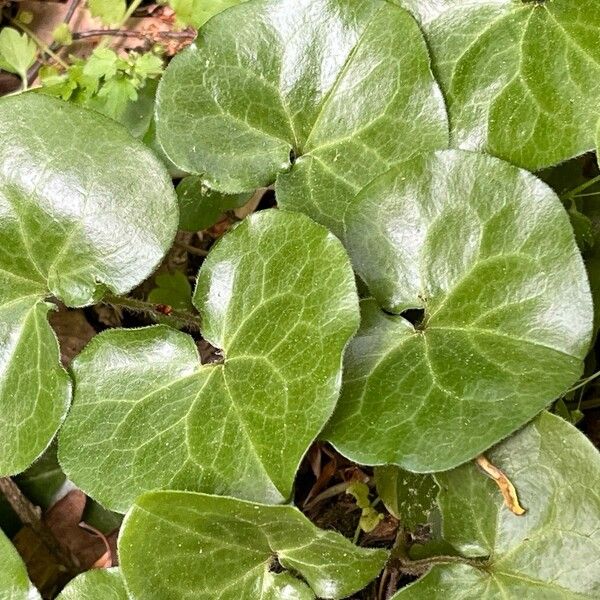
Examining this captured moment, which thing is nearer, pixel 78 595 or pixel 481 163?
pixel 481 163

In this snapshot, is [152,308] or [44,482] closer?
[152,308]

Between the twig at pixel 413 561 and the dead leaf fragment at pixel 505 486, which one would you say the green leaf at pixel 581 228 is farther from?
the twig at pixel 413 561

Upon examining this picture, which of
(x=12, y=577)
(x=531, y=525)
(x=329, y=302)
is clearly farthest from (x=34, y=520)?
(x=531, y=525)

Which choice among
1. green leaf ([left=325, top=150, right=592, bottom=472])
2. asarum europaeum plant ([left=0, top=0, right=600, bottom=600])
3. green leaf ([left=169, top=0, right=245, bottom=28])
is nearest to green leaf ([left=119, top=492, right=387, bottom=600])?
asarum europaeum plant ([left=0, top=0, right=600, bottom=600])

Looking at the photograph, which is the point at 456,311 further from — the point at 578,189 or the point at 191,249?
the point at 191,249

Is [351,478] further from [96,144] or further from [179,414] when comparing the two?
[96,144]

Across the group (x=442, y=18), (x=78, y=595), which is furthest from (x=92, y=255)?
(x=442, y=18)

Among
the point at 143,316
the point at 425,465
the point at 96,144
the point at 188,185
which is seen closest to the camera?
the point at 425,465

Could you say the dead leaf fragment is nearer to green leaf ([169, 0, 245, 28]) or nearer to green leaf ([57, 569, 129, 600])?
green leaf ([57, 569, 129, 600])
